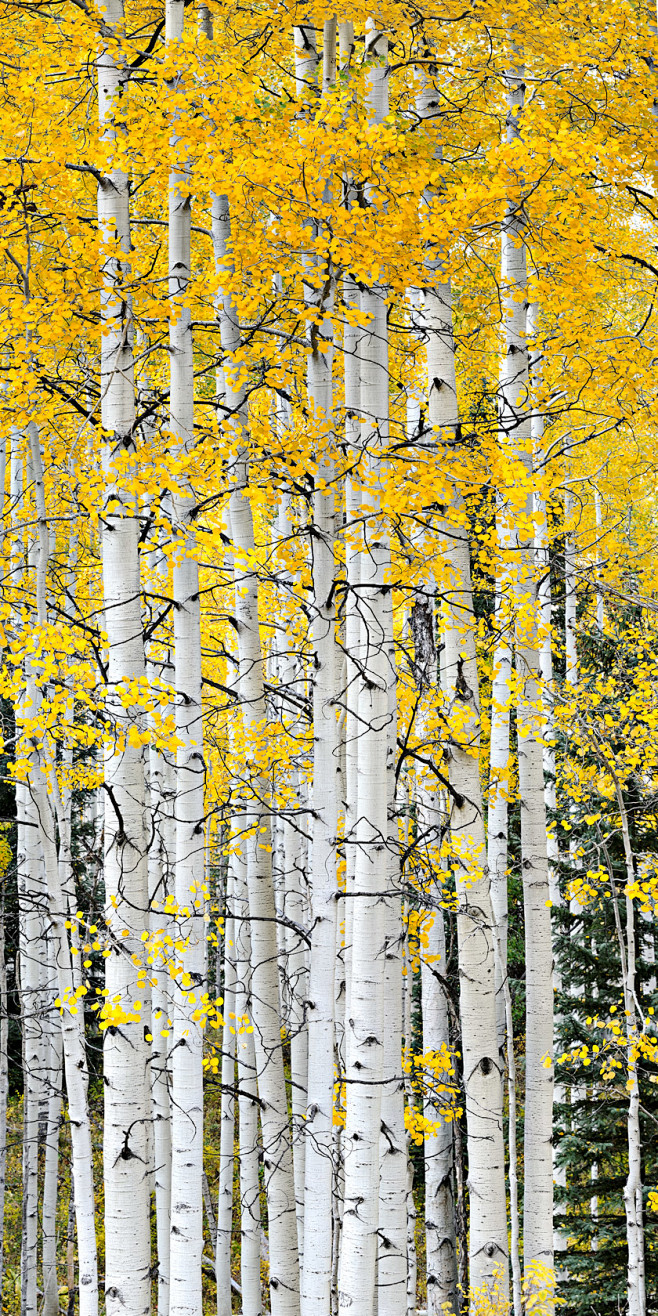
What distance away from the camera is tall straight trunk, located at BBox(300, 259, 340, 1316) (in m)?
4.57

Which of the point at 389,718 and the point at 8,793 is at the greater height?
the point at 8,793

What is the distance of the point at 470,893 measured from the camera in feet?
15.3

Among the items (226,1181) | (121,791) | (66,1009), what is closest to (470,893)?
(121,791)

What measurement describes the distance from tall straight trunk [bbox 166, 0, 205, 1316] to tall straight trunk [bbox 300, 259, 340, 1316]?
0.63m

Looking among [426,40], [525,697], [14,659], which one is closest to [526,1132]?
[525,697]

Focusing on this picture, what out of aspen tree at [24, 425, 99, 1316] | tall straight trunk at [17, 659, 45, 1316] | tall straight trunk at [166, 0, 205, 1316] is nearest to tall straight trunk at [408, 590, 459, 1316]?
tall straight trunk at [166, 0, 205, 1316]

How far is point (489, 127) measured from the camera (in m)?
6.46

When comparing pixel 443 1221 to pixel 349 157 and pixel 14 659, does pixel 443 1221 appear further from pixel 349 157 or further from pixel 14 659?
pixel 349 157

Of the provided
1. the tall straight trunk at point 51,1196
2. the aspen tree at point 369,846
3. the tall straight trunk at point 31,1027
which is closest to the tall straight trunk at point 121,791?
the aspen tree at point 369,846

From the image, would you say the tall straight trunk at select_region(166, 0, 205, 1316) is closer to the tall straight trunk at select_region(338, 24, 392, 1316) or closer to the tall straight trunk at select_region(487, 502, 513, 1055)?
the tall straight trunk at select_region(338, 24, 392, 1316)

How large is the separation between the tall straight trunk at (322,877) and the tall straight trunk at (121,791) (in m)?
0.99

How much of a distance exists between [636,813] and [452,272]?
5.67 metres

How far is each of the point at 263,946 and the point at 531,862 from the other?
1544 mm

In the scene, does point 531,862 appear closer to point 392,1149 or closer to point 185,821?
point 392,1149
